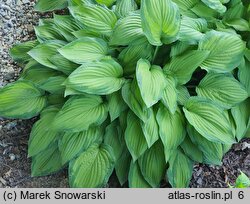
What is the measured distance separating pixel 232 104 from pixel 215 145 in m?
0.25

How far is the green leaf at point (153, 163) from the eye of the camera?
109 inches

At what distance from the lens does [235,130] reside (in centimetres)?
289

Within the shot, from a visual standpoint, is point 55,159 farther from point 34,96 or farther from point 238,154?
point 238,154

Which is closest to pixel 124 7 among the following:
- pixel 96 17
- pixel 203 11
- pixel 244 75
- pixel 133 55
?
pixel 96 17

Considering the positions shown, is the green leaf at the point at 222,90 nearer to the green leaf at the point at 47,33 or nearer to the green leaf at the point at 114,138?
the green leaf at the point at 114,138

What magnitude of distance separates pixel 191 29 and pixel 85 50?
0.61 metres

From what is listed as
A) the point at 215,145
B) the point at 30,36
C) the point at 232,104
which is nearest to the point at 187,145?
the point at 215,145

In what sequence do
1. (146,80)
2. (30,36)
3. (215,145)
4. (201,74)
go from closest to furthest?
(146,80), (215,145), (201,74), (30,36)

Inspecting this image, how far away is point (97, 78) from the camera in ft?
8.54

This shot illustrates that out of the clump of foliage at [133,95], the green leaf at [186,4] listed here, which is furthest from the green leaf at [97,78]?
the green leaf at [186,4]

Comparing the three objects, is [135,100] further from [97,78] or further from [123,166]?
[123,166]

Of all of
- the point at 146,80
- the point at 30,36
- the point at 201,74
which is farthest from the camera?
the point at 30,36

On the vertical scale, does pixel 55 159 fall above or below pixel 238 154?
above

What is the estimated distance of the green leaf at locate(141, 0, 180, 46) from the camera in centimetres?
252
